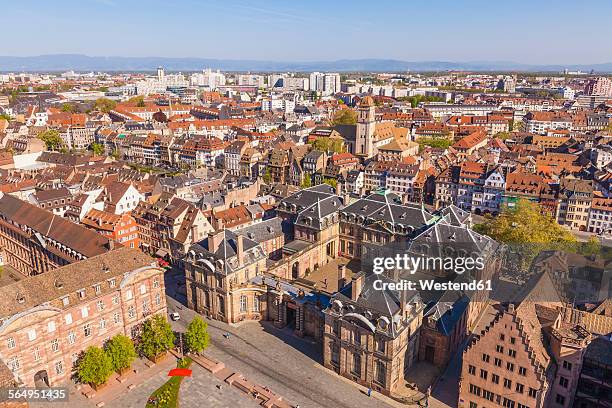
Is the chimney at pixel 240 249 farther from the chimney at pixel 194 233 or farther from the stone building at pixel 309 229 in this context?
the chimney at pixel 194 233

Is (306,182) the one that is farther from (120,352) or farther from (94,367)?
(94,367)

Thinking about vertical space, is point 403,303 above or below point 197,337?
above

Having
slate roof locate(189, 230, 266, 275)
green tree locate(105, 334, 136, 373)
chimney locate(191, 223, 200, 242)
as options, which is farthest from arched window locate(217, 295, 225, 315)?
chimney locate(191, 223, 200, 242)

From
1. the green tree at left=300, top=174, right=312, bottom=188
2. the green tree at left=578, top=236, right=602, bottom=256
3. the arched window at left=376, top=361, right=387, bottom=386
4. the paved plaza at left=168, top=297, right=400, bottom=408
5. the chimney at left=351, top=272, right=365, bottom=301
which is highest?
the chimney at left=351, top=272, right=365, bottom=301

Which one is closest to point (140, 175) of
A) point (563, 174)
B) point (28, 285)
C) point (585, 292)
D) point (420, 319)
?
point (28, 285)

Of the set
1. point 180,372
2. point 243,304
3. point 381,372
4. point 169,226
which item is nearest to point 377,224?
point 243,304

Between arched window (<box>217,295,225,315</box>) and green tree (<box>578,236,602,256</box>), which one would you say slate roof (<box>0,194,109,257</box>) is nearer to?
arched window (<box>217,295,225,315</box>)
